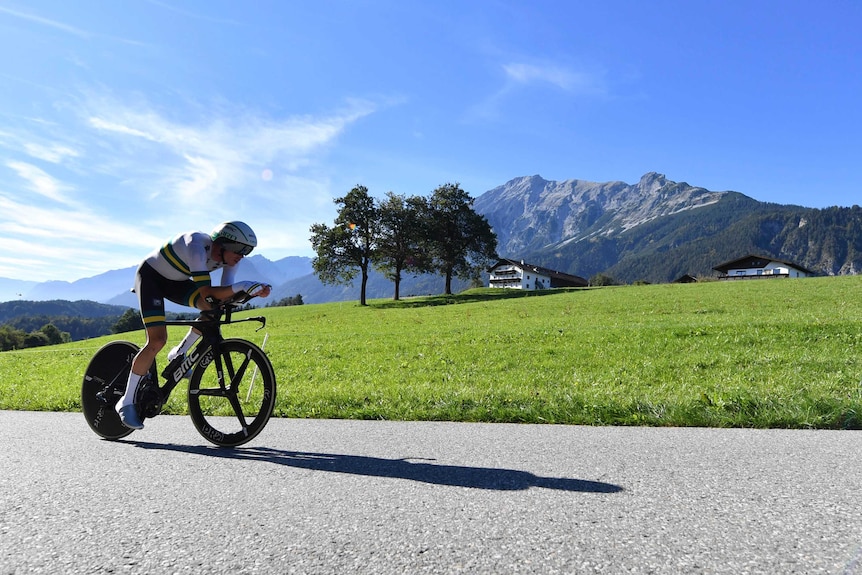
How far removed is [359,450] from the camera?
13.2ft

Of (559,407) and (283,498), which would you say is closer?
(283,498)

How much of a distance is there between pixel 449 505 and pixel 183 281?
382cm

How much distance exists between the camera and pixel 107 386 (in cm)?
492

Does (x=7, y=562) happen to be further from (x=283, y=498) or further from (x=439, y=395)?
(x=439, y=395)

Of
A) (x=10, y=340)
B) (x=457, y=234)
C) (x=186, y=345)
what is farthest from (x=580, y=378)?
(x=10, y=340)

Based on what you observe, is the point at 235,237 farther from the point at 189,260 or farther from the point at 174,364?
Answer: the point at 174,364

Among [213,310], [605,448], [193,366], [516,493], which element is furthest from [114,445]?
[605,448]

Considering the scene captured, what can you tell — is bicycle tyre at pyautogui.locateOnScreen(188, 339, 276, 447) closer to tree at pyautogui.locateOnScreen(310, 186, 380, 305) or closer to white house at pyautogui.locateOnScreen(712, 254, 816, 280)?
tree at pyautogui.locateOnScreen(310, 186, 380, 305)

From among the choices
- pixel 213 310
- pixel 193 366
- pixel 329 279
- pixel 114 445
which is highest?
pixel 329 279

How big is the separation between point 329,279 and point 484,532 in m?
48.3

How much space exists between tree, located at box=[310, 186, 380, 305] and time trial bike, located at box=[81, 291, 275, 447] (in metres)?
43.6

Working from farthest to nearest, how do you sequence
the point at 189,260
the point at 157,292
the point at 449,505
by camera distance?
the point at 157,292
the point at 189,260
the point at 449,505

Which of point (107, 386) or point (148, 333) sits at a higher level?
point (148, 333)

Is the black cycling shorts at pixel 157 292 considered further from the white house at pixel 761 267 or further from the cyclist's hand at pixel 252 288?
the white house at pixel 761 267
